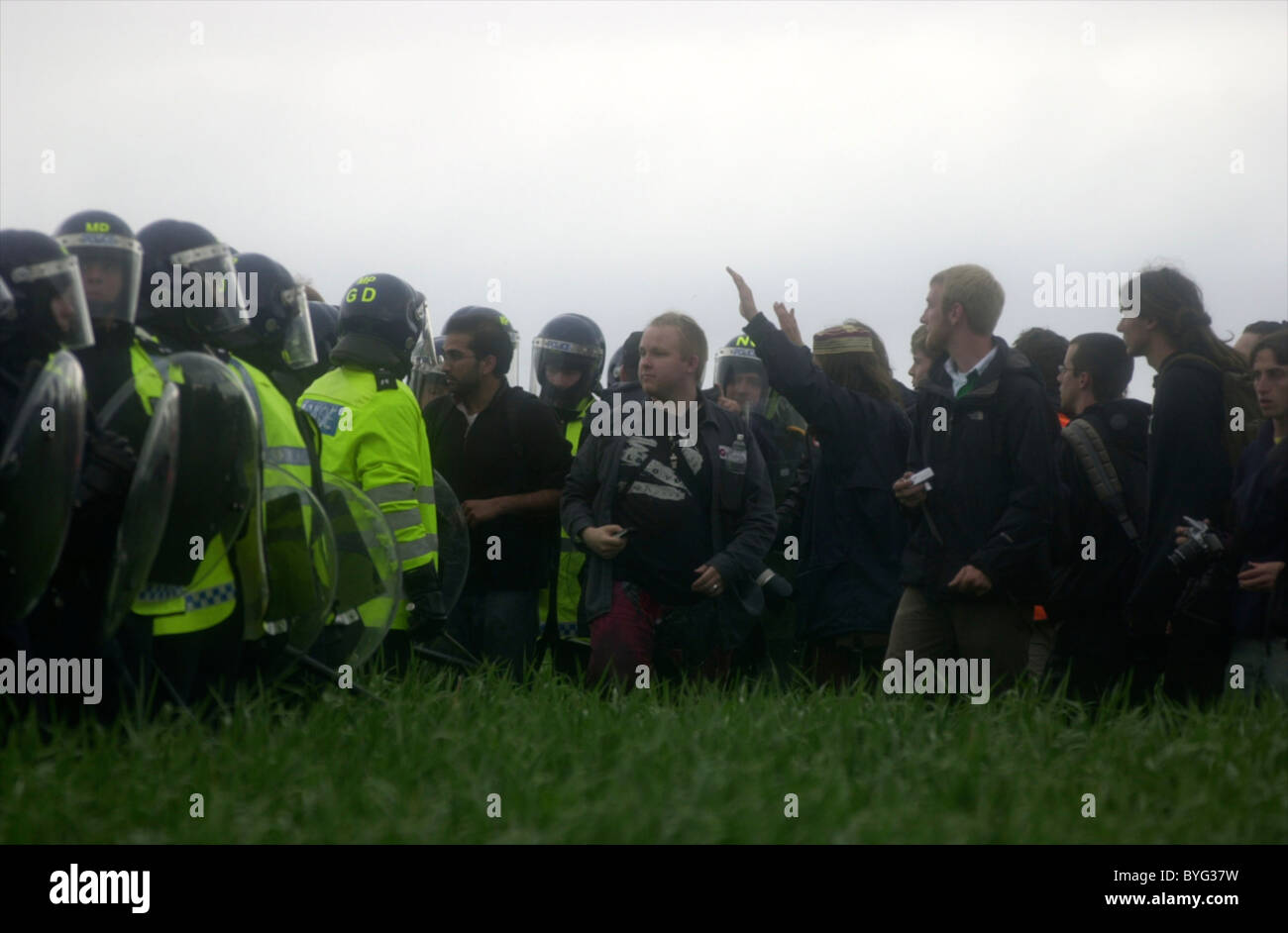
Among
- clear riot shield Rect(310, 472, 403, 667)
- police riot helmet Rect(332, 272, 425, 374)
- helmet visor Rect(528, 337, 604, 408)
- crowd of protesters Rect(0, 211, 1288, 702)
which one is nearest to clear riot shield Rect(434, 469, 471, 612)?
crowd of protesters Rect(0, 211, 1288, 702)

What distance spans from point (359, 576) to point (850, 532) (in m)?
2.35

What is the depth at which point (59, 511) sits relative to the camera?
400 cm

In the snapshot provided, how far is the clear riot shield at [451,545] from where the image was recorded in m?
6.79

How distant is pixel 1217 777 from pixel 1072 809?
0.65 m

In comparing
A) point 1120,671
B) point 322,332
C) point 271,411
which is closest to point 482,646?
point 322,332

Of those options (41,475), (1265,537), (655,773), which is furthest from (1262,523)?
(41,475)

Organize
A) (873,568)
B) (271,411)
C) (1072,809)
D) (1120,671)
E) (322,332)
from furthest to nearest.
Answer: (322,332)
(873,568)
(1120,671)
(271,411)
(1072,809)

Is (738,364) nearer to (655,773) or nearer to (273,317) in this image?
(273,317)

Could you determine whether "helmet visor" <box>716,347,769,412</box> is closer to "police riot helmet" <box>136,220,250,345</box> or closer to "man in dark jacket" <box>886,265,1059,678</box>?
"man in dark jacket" <box>886,265,1059,678</box>

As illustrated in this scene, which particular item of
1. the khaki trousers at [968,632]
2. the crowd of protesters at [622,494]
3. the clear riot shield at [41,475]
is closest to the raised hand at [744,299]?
the crowd of protesters at [622,494]

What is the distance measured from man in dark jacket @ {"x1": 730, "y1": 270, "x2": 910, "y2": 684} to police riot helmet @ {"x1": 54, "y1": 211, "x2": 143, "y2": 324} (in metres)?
3.03

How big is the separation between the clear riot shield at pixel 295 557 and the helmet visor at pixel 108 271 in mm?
699

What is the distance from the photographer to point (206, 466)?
443 cm
